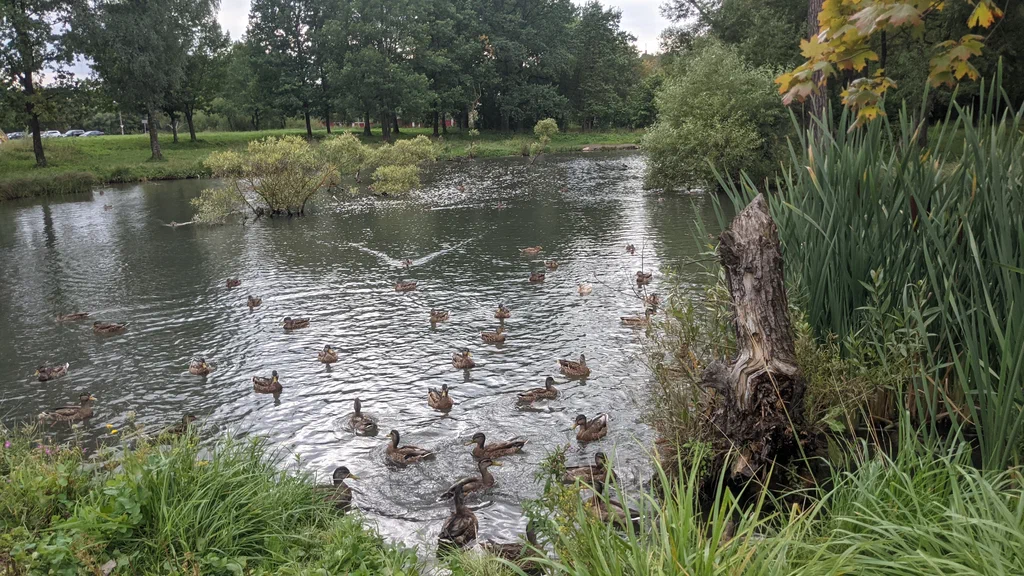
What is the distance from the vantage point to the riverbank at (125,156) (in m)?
36.2

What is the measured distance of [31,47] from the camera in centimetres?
4166

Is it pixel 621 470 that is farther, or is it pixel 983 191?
pixel 621 470

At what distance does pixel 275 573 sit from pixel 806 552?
3193 mm

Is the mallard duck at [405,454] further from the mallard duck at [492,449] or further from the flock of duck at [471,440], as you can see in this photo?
the mallard duck at [492,449]

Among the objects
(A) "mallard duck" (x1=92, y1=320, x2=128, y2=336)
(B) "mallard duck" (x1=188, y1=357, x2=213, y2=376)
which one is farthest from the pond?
(A) "mallard duck" (x1=92, y1=320, x2=128, y2=336)

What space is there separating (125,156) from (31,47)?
8785 millimetres

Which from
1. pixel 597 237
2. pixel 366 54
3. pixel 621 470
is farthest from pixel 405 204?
pixel 366 54

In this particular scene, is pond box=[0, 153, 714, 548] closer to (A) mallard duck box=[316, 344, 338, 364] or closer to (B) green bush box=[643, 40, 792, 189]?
(A) mallard duck box=[316, 344, 338, 364]

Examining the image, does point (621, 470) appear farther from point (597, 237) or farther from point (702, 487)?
point (597, 237)

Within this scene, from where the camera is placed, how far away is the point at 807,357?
5.66 meters

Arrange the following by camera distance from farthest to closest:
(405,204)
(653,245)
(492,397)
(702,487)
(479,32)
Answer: (479,32) → (405,204) → (653,245) → (492,397) → (702,487)

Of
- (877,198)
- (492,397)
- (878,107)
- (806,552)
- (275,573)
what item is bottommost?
(492,397)

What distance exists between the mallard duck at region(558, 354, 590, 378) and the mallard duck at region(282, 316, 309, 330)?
538cm

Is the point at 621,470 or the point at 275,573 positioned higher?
the point at 275,573
